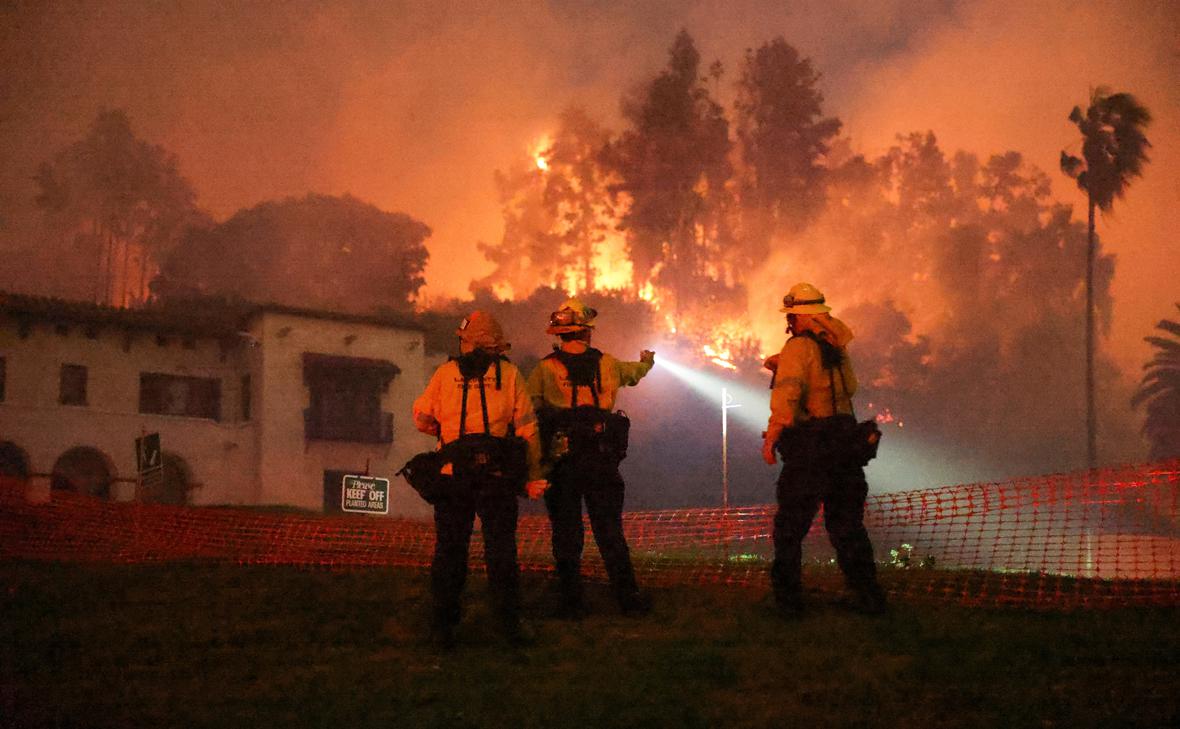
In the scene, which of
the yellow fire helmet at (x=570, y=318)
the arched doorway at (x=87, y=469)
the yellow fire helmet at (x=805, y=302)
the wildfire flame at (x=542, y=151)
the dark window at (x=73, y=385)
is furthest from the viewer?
the wildfire flame at (x=542, y=151)

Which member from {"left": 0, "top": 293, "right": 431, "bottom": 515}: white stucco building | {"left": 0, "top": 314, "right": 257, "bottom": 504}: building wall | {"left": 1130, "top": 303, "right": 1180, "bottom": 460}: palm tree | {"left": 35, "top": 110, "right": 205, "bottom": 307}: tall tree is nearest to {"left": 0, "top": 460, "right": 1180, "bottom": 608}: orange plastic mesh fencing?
{"left": 0, "top": 293, "right": 431, "bottom": 515}: white stucco building

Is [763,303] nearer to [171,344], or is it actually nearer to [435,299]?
[435,299]

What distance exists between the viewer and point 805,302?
6871 millimetres

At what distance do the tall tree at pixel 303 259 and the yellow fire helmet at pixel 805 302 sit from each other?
177 ft

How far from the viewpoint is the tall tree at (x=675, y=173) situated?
62625 mm

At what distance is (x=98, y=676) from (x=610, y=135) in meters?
66.9

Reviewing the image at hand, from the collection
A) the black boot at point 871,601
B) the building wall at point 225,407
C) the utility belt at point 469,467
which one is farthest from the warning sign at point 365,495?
the building wall at point 225,407

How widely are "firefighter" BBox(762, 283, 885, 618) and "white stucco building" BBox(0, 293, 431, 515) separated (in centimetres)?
3189

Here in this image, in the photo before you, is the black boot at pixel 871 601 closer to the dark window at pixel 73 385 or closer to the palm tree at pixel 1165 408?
the dark window at pixel 73 385

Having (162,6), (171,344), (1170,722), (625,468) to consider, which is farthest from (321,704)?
(162,6)

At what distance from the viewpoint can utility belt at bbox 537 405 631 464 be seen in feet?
23.0

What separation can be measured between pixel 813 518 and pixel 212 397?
3626cm

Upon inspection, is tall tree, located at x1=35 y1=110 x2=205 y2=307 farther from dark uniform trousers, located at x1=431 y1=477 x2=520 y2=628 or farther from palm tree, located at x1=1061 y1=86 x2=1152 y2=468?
dark uniform trousers, located at x1=431 y1=477 x2=520 y2=628

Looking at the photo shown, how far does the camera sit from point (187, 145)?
75.8 meters
